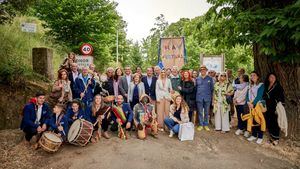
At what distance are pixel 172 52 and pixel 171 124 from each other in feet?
18.9

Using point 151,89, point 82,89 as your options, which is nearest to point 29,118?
point 82,89

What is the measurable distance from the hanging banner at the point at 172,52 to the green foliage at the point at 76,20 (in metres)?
5.90

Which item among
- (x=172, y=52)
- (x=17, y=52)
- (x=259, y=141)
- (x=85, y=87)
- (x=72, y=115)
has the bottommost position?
(x=259, y=141)

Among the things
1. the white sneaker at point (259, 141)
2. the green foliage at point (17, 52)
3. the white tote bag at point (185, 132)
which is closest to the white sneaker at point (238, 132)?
the white sneaker at point (259, 141)

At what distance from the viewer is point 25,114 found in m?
6.66

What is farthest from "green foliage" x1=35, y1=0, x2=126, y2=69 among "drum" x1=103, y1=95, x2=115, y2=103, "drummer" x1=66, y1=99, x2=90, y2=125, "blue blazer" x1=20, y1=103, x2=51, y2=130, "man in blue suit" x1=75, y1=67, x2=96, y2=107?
"drummer" x1=66, y1=99, x2=90, y2=125

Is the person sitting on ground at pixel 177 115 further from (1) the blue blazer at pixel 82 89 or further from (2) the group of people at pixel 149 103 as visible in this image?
(1) the blue blazer at pixel 82 89

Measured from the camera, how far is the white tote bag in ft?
24.3

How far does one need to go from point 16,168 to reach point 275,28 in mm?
6668

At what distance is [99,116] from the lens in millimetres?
7219

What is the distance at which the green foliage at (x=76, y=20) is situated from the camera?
15812 millimetres

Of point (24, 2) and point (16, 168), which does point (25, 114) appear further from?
point (24, 2)

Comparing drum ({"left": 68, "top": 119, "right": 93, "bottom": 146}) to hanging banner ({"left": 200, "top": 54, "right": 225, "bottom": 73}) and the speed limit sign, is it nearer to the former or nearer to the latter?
the speed limit sign

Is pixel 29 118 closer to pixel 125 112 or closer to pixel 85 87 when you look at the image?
pixel 85 87
